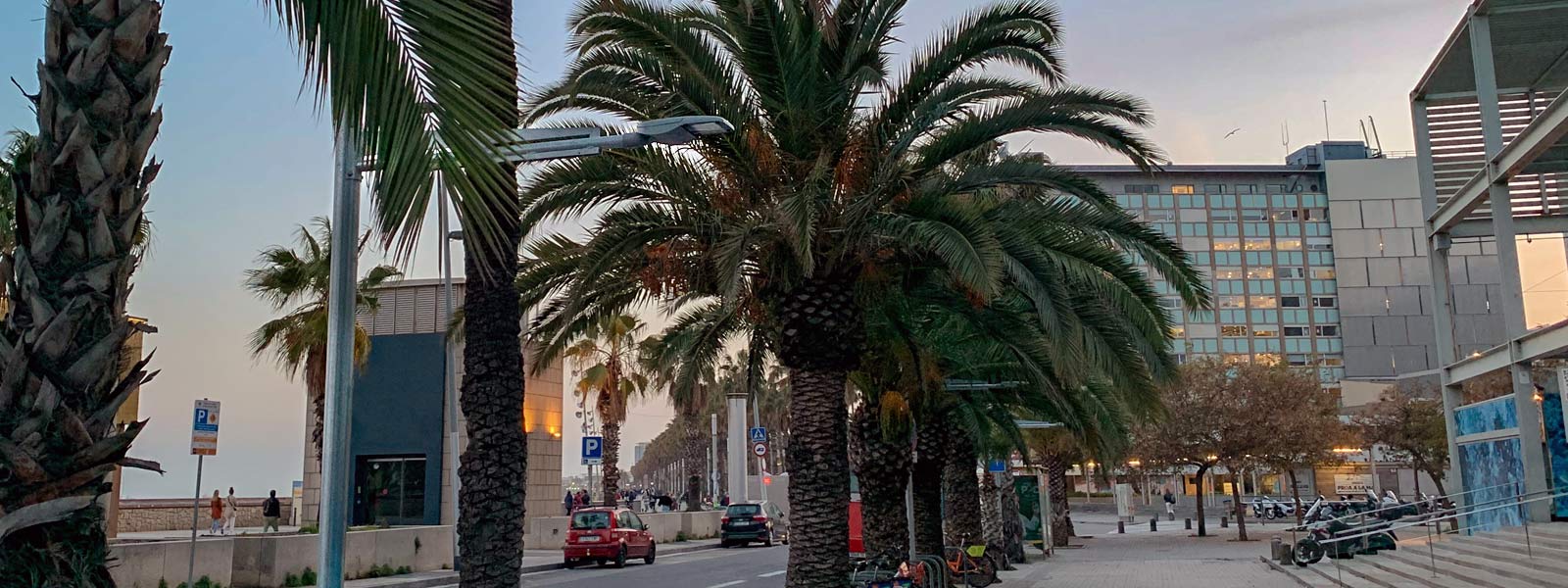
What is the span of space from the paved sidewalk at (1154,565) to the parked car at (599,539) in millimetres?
9011

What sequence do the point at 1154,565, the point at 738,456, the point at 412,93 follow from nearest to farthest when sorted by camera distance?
the point at 412,93
the point at 1154,565
the point at 738,456

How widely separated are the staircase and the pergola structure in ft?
7.71

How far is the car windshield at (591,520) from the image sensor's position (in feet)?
91.8

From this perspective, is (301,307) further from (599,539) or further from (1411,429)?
(1411,429)

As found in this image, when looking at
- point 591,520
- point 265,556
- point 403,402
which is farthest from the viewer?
point 403,402

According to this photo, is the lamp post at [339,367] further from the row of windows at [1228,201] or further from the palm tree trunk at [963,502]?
the row of windows at [1228,201]

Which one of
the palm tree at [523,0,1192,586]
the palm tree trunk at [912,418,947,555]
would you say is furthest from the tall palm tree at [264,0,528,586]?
the palm tree trunk at [912,418,947,555]

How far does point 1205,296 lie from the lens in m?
15.1

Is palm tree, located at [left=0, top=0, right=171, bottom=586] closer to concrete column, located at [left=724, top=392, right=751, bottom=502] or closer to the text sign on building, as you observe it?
the text sign on building

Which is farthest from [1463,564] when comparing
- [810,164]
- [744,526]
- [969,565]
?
[744,526]

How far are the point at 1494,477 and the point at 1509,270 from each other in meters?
4.87

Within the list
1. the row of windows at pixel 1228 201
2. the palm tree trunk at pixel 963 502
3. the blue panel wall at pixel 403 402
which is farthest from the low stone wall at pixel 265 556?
the row of windows at pixel 1228 201

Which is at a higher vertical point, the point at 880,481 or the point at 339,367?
the point at 339,367

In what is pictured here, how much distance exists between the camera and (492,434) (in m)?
8.80
